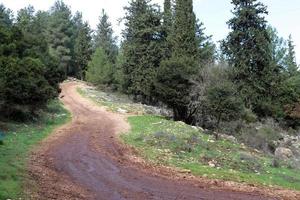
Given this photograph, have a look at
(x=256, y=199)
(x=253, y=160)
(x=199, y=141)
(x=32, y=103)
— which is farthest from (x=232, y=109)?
(x=256, y=199)

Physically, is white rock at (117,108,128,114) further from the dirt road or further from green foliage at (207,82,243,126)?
the dirt road

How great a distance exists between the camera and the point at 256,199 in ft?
44.0

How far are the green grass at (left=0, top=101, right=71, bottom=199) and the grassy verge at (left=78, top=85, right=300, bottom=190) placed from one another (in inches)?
182

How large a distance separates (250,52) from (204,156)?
73.9 ft

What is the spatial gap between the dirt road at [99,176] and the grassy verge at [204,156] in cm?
120

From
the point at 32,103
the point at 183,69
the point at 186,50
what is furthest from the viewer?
the point at 186,50

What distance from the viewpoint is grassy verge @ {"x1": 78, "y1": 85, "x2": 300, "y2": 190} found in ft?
53.6

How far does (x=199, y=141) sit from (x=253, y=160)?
362cm

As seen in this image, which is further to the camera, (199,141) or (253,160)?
(199,141)

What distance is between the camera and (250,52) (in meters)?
39.7

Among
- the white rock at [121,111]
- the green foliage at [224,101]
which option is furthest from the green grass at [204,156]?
the white rock at [121,111]

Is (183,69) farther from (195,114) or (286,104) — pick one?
(286,104)

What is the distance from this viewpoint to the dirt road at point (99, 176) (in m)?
12.8

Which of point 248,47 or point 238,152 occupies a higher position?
point 248,47
